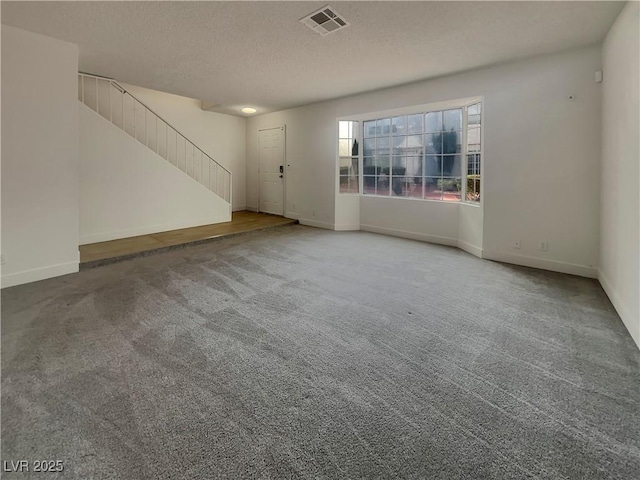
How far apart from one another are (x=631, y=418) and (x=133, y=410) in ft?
8.08

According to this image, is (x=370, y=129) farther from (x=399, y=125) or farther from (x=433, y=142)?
(x=433, y=142)

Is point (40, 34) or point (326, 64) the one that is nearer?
point (40, 34)

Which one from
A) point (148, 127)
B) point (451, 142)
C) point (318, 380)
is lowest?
point (318, 380)

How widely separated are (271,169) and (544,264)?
610 centimetres

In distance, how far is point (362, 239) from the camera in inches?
235

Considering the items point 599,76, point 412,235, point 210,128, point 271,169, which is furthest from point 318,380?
point 210,128

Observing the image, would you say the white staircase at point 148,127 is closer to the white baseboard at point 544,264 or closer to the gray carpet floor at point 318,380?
the gray carpet floor at point 318,380

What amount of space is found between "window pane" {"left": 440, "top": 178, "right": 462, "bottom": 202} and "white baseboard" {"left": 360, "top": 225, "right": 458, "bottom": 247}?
0.68 metres

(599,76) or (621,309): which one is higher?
(599,76)

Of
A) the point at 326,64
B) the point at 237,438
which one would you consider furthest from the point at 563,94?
the point at 237,438

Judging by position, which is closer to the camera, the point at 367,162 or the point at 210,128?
the point at 367,162

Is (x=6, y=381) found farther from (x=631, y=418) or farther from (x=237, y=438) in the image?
(x=631, y=418)

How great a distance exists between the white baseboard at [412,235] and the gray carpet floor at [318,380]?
1.95 meters

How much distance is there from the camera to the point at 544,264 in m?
4.22
